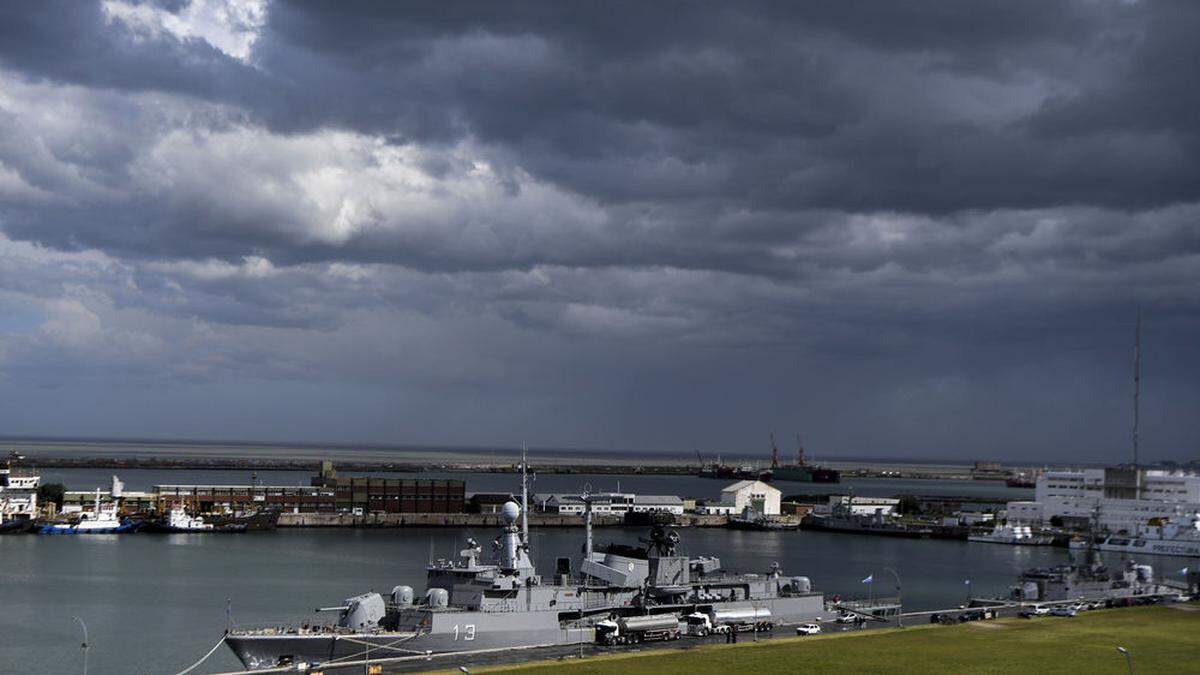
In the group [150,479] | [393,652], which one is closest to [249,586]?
[393,652]

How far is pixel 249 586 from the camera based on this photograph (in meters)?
62.8

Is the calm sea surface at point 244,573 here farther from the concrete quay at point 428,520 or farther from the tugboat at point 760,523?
the tugboat at point 760,523

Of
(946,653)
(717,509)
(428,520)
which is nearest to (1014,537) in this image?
(717,509)

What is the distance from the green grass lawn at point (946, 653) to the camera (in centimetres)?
3600

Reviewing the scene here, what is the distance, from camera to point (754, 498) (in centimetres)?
13912

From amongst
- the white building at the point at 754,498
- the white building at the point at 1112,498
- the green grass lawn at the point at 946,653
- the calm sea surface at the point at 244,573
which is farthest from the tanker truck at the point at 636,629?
the white building at the point at 754,498

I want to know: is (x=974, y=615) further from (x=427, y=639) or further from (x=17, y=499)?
(x=17, y=499)

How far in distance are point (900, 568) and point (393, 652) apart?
57.9 meters

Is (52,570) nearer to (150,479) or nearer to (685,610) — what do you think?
(685,610)

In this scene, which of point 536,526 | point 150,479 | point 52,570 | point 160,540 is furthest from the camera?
point 150,479

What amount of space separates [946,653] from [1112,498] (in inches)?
4065

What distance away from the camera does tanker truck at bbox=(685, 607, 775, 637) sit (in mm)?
43406

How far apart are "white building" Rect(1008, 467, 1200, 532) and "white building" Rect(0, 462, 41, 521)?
107 meters

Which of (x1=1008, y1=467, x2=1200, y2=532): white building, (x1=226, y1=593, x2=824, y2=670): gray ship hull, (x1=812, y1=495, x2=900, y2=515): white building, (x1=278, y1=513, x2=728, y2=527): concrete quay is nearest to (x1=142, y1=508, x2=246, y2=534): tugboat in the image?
(x1=278, y1=513, x2=728, y2=527): concrete quay
